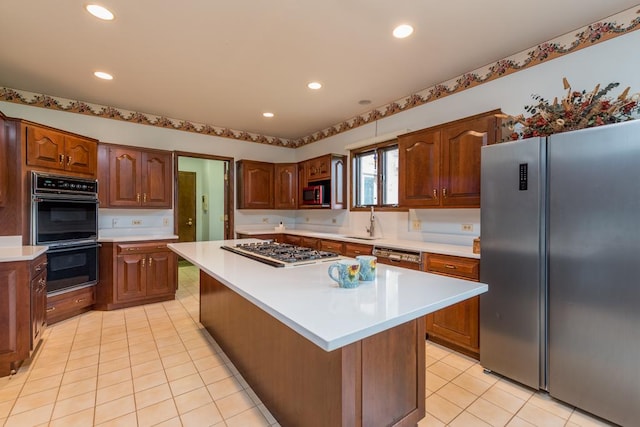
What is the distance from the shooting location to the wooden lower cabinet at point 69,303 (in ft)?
9.94

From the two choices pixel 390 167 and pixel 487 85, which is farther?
pixel 390 167

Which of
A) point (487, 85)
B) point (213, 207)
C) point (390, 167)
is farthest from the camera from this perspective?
point (213, 207)

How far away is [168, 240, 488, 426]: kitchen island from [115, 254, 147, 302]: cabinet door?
86.8 inches

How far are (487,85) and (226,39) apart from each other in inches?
Result: 94.6

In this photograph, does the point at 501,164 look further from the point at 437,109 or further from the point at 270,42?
the point at 270,42

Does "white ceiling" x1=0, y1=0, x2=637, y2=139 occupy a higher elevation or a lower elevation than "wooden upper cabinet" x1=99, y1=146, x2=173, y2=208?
higher

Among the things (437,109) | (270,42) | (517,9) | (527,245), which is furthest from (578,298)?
(270,42)

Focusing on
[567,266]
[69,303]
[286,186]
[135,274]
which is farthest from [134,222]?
[567,266]

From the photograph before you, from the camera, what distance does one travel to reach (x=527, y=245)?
1996mm

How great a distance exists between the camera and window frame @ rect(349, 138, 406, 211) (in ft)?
12.3

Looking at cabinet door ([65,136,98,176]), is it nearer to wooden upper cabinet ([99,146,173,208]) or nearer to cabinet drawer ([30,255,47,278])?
wooden upper cabinet ([99,146,173,208])

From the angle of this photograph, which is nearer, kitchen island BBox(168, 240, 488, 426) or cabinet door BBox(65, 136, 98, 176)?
kitchen island BBox(168, 240, 488, 426)

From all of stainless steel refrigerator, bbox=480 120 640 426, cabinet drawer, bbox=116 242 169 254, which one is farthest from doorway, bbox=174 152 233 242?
stainless steel refrigerator, bbox=480 120 640 426

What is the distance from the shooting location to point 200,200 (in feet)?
22.1
